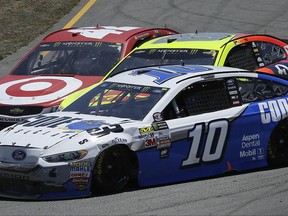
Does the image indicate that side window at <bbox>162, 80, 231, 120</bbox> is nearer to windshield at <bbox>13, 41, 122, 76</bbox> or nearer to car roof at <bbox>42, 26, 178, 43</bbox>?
windshield at <bbox>13, 41, 122, 76</bbox>

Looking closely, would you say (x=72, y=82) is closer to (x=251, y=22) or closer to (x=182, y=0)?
(x=251, y=22)

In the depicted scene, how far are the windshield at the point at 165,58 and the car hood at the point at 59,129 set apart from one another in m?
2.94

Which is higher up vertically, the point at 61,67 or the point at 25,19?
the point at 61,67

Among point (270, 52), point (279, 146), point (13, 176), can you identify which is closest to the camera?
point (13, 176)

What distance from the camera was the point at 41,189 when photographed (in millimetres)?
9047

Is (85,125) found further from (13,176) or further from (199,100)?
(199,100)

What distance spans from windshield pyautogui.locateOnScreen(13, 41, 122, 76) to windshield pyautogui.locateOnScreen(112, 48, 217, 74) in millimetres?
558

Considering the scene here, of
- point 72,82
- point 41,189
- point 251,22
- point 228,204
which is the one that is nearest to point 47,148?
point 41,189

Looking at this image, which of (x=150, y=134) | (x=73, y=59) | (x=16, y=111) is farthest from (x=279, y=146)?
(x=73, y=59)

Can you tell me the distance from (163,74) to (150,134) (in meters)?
1.22

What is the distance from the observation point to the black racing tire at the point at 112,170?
9.19m

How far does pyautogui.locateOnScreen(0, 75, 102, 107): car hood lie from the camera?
12281 mm

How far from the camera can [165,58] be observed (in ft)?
41.7

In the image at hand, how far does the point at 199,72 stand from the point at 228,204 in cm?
222
